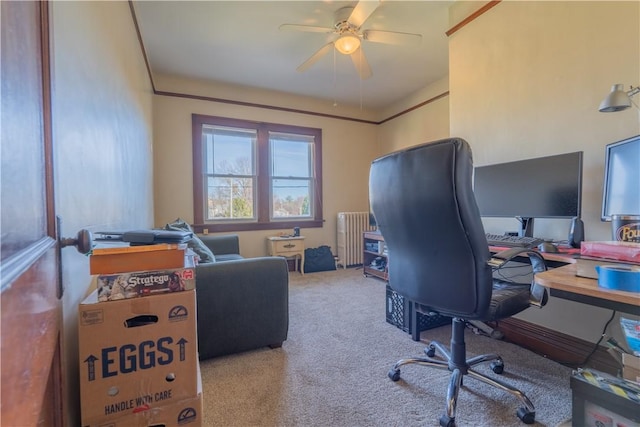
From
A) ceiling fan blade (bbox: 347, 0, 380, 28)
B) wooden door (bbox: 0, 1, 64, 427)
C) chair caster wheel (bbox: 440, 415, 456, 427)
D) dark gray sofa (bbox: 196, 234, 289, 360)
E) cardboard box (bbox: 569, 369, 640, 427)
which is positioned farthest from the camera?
ceiling fan blade (bbox: 347, 0, 380, 28)

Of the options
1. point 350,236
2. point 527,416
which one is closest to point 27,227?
point 527,416

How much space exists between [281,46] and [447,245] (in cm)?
293

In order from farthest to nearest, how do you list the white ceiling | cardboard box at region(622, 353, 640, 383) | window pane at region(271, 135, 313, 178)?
window pane at region(271, 135, 313, 178) → the white ceiling → cardboard box at region(622, 353, 640, 383)

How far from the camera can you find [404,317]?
225 cm

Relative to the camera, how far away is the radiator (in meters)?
4.70

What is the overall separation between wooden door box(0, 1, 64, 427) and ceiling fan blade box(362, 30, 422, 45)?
96.0 inches

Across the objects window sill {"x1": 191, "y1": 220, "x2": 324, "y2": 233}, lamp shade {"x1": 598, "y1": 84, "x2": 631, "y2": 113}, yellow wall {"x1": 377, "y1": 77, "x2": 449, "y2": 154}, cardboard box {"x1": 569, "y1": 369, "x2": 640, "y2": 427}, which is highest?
yellow wall {"x1": 377, "y1": 77, "x2": 449, "y2": 154}

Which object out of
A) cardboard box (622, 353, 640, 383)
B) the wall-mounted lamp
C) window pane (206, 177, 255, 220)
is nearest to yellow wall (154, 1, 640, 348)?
the wall-mounted lamp

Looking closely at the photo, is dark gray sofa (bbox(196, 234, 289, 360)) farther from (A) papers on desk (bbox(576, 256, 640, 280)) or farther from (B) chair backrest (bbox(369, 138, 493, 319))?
(A) papers on desk (bbox(576, 256, 640, 280))

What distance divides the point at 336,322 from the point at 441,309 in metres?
1.29

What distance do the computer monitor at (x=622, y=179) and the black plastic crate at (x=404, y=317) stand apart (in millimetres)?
1302

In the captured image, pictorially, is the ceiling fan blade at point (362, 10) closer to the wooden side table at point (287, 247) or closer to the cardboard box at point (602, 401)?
the cardboard box at point (602, 401)

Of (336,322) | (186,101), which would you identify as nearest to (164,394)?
(336,322)

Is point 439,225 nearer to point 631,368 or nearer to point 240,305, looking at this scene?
point 631,368
